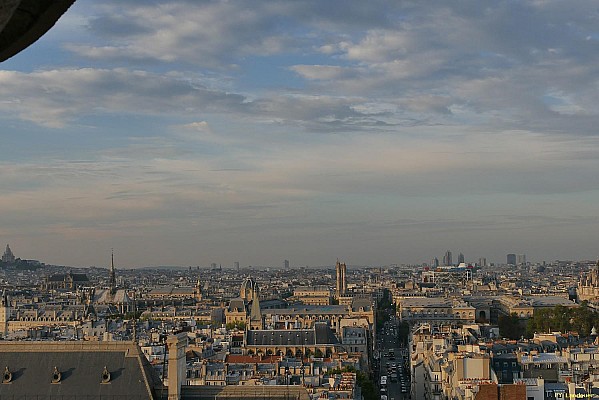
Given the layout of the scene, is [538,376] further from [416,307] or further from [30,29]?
[416,307]

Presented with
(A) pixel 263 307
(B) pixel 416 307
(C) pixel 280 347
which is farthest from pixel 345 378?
(A) pixel 263 307

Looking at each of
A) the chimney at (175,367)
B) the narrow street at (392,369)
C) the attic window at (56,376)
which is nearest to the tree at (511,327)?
the narrow street at (392,369)

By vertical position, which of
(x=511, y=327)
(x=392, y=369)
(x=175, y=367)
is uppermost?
(x=175, y=367)

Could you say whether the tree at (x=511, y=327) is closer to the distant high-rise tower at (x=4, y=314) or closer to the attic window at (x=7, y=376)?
the distant high-rise tower at (x=4, y=314)

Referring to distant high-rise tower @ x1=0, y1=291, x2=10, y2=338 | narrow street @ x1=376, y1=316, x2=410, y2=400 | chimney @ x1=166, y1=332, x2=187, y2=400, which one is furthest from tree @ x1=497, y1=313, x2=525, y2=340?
chimney @ x1=166, y1=332, x2=187, y2=400

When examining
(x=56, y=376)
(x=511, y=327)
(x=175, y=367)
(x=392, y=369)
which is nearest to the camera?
(x=56, y=376)

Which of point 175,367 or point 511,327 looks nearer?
point 175,367

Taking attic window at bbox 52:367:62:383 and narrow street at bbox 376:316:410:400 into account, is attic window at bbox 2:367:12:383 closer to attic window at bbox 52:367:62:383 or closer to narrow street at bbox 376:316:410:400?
attic window at bbox 52:367:62:383

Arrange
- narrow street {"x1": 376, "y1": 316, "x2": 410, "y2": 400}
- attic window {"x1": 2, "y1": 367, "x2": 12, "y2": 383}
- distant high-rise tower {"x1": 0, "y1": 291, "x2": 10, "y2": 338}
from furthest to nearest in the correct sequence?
distant high-rise tower {"x1": 0, "y1": 291, "x2": 10, "y2": 338} < narrow street {"x1": 376, "y1": 316, "x2": 410, "y2": 400} < attic window {"x1": 2, "y1": 367, "x2": 12, "y2": 383}

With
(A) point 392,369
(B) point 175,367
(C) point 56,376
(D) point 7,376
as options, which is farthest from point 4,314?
(B) point 175,367

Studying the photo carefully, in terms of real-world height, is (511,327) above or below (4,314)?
below

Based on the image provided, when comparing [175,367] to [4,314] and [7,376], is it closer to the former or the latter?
[7,376]
